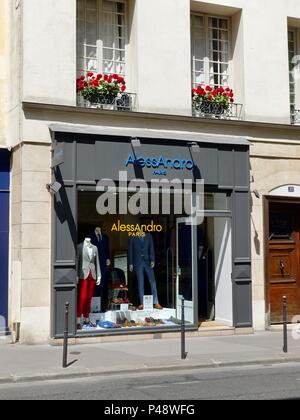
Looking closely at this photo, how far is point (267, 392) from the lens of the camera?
834 cm

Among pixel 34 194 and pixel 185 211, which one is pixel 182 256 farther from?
pixel 34 194

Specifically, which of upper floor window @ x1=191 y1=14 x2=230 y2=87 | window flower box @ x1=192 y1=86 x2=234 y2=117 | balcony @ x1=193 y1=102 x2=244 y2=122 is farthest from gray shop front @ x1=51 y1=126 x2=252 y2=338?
upper floor window @ x1=191 y1=14 x2=230 y2=87

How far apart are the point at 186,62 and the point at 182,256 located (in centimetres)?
463

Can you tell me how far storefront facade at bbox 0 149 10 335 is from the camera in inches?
522

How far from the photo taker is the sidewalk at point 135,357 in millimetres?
9953

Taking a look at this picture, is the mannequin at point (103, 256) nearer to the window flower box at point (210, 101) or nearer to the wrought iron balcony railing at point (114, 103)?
the wrought iron balcony railing at point (114, 103)

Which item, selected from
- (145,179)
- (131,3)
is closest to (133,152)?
(145,179)

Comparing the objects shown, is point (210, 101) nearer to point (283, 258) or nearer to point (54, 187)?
point (283, 258)

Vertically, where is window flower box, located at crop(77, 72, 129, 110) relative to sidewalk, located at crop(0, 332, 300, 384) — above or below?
above

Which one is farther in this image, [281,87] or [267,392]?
[281,87]

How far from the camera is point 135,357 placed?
11.2 metres

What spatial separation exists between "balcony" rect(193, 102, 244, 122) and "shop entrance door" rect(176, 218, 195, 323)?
2.69 metres

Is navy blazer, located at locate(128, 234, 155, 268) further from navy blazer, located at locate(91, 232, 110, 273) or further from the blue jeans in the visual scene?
navy blazer, located at locate(91, 232, 110, 273)

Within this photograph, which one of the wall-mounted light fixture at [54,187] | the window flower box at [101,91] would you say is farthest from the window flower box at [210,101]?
the wall-mounted light fixture at [54,187]
